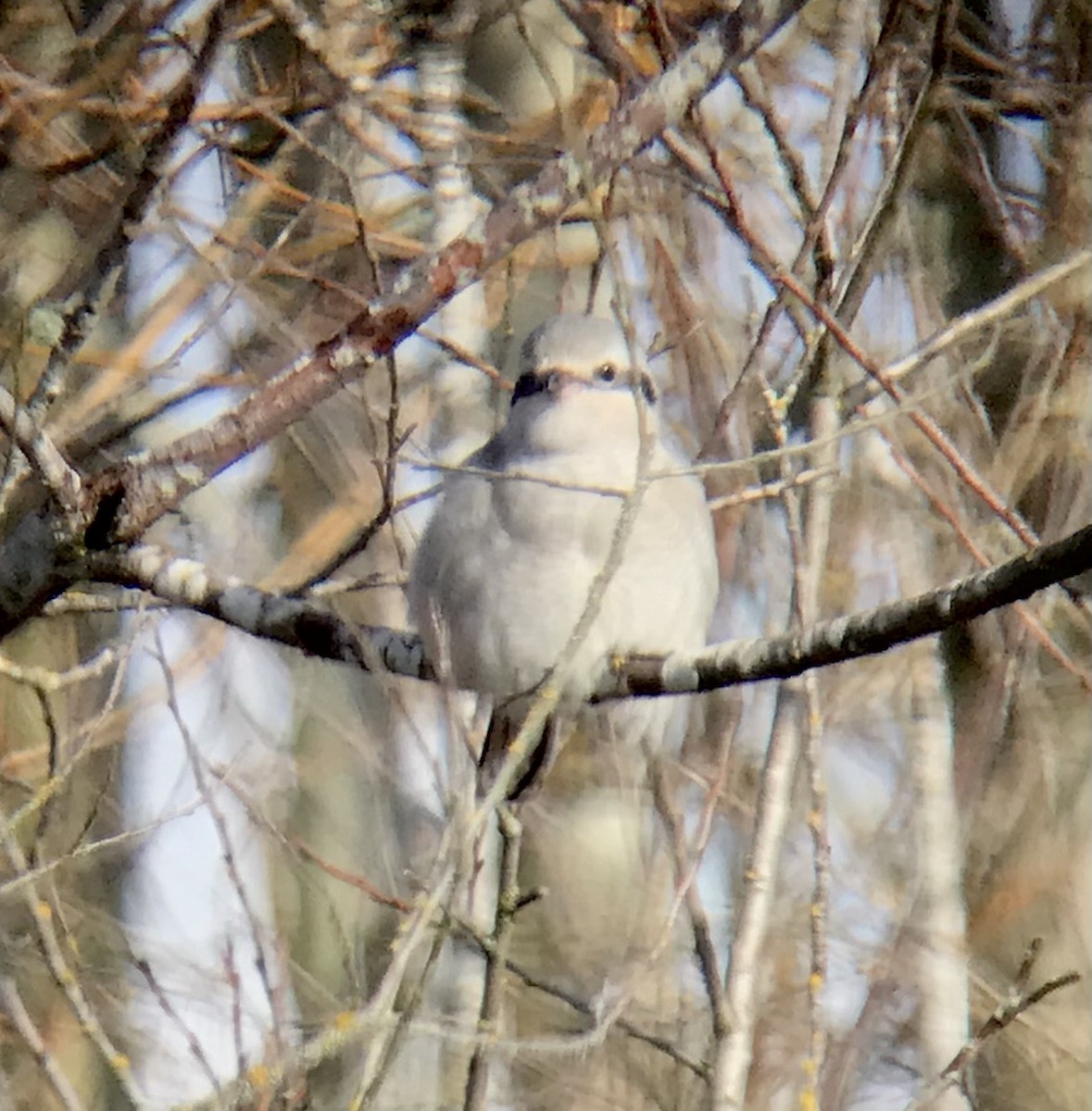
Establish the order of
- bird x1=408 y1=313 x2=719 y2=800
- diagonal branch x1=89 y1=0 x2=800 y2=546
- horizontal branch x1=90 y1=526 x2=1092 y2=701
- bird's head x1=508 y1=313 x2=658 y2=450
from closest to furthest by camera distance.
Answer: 1. horizontal branch x1=90 y1=526 x2=1092 y2=701
2. diagonal branch x1=89 y1=0 x2=800 y2=546
3. bird x1=408 y1=313 x2=719 y2=800
4. bird's head x1=508 y1=313 x2=658 y2=450

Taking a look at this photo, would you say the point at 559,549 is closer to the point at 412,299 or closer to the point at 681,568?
the point at 681,568

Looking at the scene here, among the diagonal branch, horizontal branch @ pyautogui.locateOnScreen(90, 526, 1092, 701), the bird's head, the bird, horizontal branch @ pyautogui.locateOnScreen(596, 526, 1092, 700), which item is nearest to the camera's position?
horizontal branch @ pyautogui.locateOnScreen(596, 526, 1092, 700)

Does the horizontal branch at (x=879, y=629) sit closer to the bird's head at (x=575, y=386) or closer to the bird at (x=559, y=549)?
the bird at (x=559, y=549)

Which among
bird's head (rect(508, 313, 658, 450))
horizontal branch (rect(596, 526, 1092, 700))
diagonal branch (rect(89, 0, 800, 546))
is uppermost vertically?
bird's head (rect(508, 313, 658, 450))

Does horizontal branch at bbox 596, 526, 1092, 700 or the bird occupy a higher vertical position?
the bird

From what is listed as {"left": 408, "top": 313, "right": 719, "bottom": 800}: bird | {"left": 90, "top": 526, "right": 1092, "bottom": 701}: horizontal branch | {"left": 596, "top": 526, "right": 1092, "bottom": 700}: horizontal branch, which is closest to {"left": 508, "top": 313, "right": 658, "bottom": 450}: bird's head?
{"left": 408, "top": 313, "right": 719, "bottom": 800}: bird

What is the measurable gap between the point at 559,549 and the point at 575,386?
17.3 inches

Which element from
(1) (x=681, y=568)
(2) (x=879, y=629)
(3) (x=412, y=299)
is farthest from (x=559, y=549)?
(2) (x=879, y=629)

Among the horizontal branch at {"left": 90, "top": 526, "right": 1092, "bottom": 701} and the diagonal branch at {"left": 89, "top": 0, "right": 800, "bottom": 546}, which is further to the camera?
the diagonal branch at {"left": 89, "top": 0, "right": 800, "bottom": 546}

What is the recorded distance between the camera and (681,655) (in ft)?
11.2

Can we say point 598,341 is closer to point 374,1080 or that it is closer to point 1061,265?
point 1061,265

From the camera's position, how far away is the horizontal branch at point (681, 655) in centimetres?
260

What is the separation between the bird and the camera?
4.16 metres

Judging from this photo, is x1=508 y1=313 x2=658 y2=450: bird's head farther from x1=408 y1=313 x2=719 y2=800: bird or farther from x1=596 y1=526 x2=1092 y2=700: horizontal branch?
x1=596 y1=526 x2=1092 y2=700: horizontal branch
